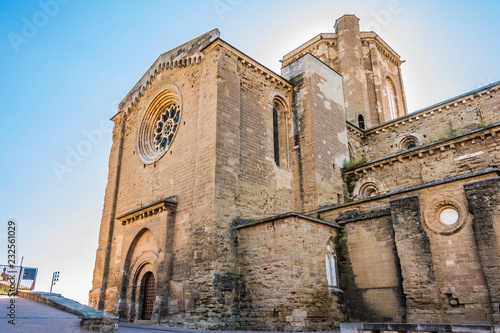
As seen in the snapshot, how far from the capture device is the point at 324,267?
11773 mm

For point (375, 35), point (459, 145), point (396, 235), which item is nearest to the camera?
point (396, 235)

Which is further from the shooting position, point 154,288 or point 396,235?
point 154,288

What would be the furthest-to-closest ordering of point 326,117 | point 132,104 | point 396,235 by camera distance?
point 132,104 < point 326,117 < point 396,235

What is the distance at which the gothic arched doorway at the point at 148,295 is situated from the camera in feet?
46.6

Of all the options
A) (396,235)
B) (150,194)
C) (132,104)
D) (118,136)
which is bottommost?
(396,235)

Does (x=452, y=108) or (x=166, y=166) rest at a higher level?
(x=452, y=108)

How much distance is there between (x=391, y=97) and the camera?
26812 millimetres

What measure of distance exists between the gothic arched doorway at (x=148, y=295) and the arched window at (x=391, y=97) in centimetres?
1912

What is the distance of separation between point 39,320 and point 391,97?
25.8 m

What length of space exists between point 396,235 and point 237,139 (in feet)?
20.7

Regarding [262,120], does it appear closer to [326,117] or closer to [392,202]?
[326,117]

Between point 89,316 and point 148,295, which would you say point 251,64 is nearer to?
point 148,295

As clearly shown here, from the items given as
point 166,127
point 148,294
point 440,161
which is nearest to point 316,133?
point 440,161

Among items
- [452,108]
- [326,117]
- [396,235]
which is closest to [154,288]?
[396,235]
